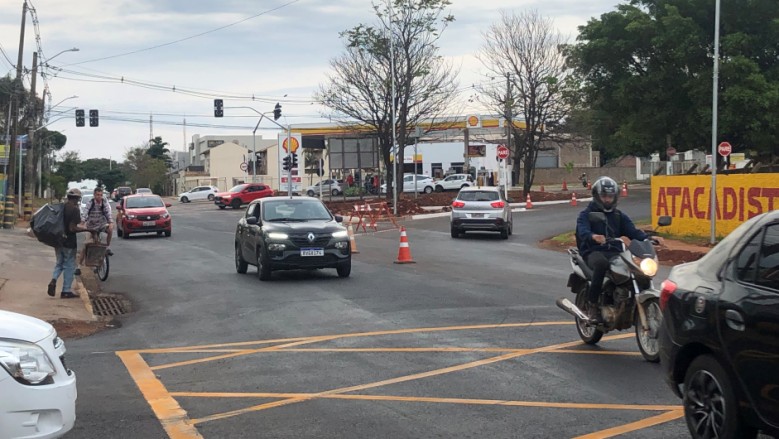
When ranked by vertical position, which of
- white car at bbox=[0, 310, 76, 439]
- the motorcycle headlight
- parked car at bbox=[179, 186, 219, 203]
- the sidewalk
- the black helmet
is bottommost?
parked car at bbox=[179, 186, 219, 203]

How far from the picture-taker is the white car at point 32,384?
501 cm

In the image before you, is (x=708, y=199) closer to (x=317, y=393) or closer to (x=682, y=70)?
(x=682, y=70)

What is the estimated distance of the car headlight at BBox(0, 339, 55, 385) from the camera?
5137 mm

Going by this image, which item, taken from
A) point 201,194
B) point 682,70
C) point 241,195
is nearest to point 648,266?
point 682,70

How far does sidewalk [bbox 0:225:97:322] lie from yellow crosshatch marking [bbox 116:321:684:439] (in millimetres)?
3473

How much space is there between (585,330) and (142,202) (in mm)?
26028

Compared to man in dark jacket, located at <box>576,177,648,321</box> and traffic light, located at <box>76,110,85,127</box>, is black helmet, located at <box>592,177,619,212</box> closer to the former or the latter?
man in dark jacket, located at <box>576,177,648,321</box>

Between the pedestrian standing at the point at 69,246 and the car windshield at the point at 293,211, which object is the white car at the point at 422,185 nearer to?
the car windshield at the point at 293,211

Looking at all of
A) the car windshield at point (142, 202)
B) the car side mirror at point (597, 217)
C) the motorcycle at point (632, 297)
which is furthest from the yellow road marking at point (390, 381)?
the car windshield at point (142, 202)

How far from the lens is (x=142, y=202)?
33125 millimetres

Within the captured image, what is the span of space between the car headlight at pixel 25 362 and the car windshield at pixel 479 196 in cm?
2469

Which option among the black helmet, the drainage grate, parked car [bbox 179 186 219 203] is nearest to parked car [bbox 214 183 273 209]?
parked car [bbox 179 186 219 203]

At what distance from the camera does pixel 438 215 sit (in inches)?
1693

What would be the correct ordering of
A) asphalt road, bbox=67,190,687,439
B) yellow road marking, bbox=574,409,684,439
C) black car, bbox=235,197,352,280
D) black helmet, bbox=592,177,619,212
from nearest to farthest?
yellow road marking, bbox=574,409,684,439 < asphalt road, bbox=67,190,687,439 < black helmet, bbox=592,177,619,212 < black car, bbox=235,197,352,280
